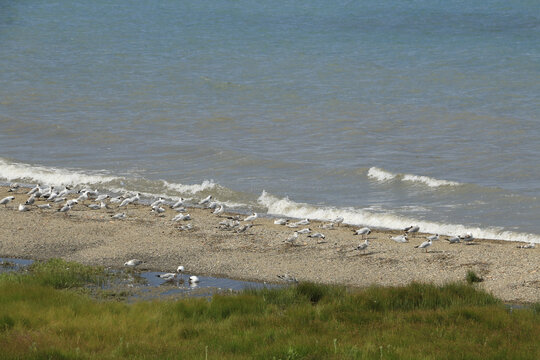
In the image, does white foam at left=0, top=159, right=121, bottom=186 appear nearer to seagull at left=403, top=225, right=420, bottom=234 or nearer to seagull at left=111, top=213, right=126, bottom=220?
seagull at left=111, top=213, right=126, bottom=220

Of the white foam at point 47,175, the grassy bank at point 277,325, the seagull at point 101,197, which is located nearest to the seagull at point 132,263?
the grassy bank at point 277,325

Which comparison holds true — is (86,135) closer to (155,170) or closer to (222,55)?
(155,170)

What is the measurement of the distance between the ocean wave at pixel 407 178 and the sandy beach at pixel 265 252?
4665mm

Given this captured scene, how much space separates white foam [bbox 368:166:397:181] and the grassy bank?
40.3 feet

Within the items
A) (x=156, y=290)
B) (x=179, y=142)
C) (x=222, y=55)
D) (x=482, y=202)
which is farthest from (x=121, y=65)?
(x=156, y=290)

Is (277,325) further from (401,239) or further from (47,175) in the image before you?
(47,175)

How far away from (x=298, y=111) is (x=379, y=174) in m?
10.6

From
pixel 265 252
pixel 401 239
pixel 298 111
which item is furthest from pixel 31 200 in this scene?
pixel 298 111

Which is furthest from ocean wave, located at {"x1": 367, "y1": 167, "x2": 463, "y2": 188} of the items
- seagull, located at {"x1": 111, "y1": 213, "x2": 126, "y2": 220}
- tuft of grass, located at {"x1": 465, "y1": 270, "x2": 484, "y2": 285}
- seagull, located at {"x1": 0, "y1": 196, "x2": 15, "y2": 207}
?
seagull, located at {"x1": 0, "y1": 196, "x2": 15, "y2": 207}

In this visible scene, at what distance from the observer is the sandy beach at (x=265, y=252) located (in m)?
17.5

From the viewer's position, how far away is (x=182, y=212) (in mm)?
23844

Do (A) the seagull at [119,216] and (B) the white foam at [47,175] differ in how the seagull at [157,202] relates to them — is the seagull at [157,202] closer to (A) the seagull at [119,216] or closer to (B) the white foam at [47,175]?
(A) the seagull at [119,216]

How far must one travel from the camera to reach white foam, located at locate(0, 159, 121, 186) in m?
28.2

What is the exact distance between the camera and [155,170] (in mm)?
29234
